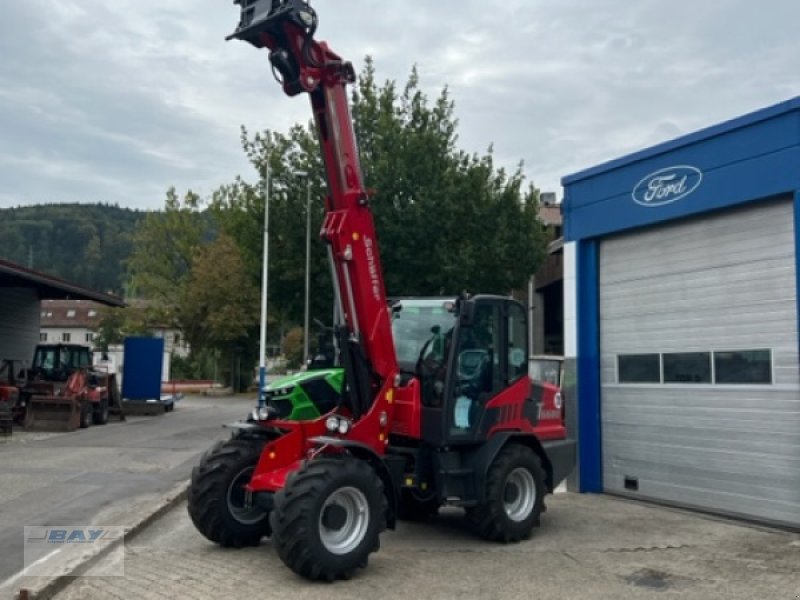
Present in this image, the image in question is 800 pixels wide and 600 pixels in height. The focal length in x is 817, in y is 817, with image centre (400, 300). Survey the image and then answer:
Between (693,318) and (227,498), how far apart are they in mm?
6358

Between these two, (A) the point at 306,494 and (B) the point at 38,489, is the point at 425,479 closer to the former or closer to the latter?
(A) the point at 306,494

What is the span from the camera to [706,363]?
10391 millimetres

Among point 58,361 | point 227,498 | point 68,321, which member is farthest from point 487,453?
point 68,321

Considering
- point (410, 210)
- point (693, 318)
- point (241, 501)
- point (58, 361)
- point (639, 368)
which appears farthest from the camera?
point (58, 361)

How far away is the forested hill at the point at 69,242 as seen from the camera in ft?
341

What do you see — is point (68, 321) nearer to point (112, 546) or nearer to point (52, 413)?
point (52, 413)

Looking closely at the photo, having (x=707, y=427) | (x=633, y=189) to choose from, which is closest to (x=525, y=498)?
(x=707, y=427)

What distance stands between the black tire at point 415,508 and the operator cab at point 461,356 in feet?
4.02

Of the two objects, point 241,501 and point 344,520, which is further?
point 241,501

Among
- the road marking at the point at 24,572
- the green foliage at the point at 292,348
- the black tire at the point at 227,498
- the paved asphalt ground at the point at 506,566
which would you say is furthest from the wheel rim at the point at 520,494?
the green foliage at the point at 292,348

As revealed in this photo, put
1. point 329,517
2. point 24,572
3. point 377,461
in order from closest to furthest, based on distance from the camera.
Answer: point 329,517 → point 24,572 → point 377,461

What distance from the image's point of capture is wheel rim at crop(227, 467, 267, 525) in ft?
25.8

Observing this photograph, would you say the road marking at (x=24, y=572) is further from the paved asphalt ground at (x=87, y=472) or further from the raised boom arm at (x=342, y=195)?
the raised boom arm at (x=342, y=195)

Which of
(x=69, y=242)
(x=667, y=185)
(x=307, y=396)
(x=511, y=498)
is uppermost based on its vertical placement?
(x=69, y=242)
